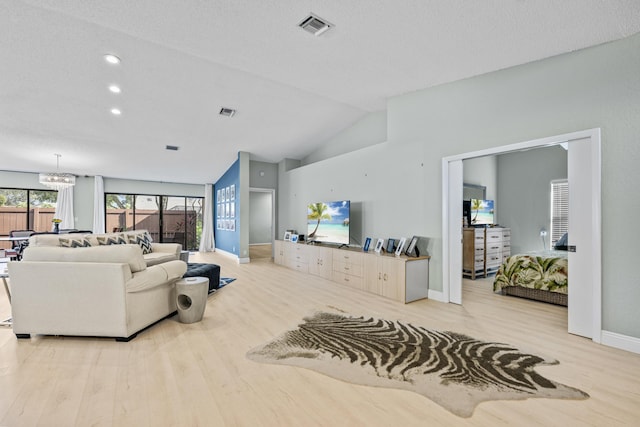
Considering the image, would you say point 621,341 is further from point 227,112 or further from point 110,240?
point 110,240

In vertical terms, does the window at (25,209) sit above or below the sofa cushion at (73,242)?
above

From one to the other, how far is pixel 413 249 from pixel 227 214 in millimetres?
6144

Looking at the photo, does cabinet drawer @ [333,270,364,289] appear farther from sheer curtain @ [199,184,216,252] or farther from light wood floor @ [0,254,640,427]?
sheer curtain @ [199,184,216,252]

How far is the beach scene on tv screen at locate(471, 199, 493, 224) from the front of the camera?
19.1 feet

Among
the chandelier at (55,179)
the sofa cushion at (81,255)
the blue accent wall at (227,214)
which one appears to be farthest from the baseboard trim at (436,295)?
the chandelier at (55,179)

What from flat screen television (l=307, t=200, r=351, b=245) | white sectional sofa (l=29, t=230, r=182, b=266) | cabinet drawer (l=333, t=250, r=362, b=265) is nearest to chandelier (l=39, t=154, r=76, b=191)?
white sectional sofa (l=29, t=230, r=182, b=266)

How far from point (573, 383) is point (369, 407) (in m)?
A: 1.51

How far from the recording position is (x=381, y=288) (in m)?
4.23

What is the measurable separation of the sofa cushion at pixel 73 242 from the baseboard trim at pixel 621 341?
249 inches

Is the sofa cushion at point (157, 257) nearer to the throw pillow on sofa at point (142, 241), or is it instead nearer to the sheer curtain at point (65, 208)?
the throw pillow on sofa at point (142, 241)

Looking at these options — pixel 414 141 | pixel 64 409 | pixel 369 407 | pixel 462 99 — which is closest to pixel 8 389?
pixel 64 409

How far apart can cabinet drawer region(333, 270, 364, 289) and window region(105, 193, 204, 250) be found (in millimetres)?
6899

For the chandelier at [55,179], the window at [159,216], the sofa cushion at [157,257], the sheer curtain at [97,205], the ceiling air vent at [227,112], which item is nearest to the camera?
the sofa cushion at [157,257]

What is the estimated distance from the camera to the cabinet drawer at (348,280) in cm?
460
